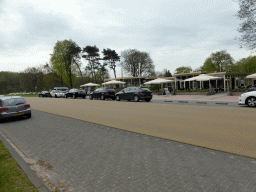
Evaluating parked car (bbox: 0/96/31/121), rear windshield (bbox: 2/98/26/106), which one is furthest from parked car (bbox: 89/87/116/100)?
rear windshield (bbox: 2/98/26/106)

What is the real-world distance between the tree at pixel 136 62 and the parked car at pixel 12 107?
1809 inches

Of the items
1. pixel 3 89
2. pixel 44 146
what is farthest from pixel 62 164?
pixel 3 89

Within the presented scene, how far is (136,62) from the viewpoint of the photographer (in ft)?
183

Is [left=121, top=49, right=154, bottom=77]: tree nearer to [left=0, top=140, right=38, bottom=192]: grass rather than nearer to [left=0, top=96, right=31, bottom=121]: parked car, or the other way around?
[left=0, top=96, right=31, bottom=121]: parked car

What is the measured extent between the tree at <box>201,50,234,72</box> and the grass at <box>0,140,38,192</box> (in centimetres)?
5874

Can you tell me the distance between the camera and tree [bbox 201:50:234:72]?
53.5 metres

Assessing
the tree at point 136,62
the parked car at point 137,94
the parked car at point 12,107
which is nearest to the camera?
the parked car at point 12,107

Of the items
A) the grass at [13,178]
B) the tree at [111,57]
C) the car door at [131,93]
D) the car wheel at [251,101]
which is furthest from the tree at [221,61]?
the grass at [13,178]

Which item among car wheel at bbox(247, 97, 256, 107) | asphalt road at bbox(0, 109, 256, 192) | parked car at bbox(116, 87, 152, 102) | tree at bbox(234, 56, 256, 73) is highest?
tree at bbox(234, 56, 256, 73)

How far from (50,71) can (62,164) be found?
6692 centimetres

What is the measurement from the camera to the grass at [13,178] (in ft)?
10.6

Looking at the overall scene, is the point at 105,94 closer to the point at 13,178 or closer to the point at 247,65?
the point at 13,178

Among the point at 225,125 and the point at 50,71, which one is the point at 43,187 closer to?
the point at 225,125

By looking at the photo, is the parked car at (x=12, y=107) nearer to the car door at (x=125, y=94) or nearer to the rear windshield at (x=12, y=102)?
the rear windshield at (x=12, y=102)
